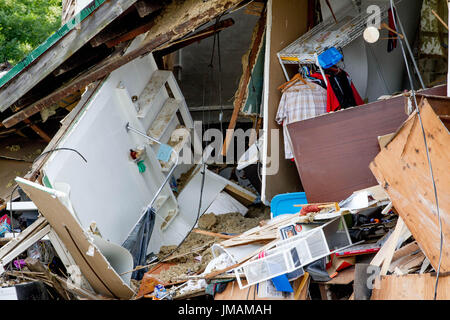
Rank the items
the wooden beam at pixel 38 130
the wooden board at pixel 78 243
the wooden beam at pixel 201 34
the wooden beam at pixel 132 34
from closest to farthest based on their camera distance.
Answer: the wooden board at pixel 78 243 < the wooden beam at pixel 132 34 < the wooden beam at pixel 201 34 < the wooden beam at pixel 38 130

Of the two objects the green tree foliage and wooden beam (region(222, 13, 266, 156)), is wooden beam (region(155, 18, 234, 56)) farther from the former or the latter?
the green tree foliage

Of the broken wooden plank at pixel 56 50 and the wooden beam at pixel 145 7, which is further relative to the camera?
the broken wooden plank at pixel 56 50

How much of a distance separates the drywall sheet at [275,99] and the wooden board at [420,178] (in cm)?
223

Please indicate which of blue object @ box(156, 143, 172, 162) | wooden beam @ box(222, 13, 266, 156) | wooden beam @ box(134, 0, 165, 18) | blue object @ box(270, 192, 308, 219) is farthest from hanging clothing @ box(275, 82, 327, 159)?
wooden beam @ box(134, 0, 165, 18)

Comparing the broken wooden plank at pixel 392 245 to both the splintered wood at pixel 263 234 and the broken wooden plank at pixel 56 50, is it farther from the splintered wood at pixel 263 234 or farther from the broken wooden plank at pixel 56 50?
the broken wooden plank at pixel 56 50

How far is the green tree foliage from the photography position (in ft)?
43.8

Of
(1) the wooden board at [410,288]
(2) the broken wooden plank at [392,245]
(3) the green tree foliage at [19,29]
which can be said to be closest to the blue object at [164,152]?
(2) the broken wooden plank at [392,245]

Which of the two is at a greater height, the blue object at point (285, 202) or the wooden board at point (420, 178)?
the wooden board at point (420, 178)

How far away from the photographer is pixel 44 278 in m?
5.99

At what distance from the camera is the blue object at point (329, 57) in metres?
6.28

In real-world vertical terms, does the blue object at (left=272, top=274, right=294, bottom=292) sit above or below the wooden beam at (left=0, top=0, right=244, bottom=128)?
below

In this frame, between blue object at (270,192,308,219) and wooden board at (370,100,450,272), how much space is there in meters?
1.72

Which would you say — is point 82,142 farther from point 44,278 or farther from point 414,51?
point 414,51
